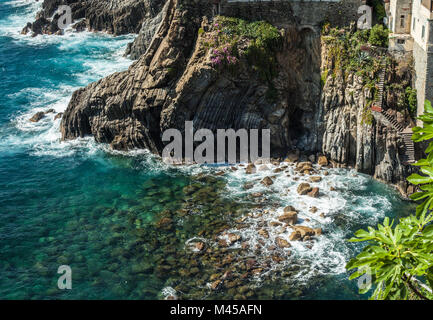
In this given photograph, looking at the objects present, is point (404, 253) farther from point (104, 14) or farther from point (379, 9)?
point (104, 14)

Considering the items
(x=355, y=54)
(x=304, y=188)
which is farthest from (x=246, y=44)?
(x=304, y=188)

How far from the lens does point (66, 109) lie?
65438 millimetres

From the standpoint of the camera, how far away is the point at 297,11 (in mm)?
56500

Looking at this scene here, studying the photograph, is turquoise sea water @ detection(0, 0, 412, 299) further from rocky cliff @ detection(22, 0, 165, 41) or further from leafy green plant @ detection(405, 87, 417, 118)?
A: rocky cliff @ detection(22, 0, 165, 41)

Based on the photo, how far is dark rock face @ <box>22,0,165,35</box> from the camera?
91188 mm

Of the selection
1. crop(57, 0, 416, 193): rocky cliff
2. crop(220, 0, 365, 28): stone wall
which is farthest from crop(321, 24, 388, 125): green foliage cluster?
crop(220, 0, 365, 28): stone wall

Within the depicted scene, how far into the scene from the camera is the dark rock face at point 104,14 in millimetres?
91188

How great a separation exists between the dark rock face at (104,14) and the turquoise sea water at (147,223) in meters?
34.0

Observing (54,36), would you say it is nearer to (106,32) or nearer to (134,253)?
(106,32)

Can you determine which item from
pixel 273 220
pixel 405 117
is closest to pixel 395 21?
pixel 405 117

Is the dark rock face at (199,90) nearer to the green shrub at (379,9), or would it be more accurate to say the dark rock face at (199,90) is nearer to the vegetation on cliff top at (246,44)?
the vegetation on cliff top at (246,44)

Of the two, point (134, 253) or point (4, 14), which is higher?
point (4, 14)

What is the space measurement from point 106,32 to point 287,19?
5008 centimetres

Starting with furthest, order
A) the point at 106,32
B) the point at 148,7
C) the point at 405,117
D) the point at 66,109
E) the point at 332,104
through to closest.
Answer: the point at 106,32 < the point at 148,7 < the point at 66,109 < the point at 332,104 < the point at 405,117
